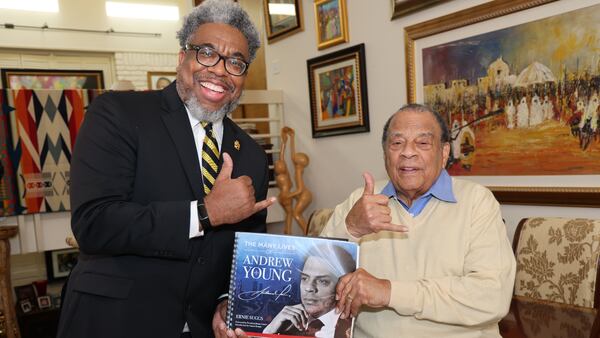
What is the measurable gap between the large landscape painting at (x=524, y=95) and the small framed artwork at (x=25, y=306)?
177 inches

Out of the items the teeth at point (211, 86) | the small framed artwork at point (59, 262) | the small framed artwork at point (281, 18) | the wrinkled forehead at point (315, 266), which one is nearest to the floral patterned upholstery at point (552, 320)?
the wrinkled forehead at point (315, 266)

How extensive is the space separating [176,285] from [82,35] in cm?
761

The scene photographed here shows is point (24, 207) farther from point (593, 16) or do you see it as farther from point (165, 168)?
point (593, 16)

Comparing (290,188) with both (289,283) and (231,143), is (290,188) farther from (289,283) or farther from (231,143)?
(289,283)

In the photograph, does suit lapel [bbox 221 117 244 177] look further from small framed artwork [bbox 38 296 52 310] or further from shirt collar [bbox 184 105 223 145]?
small framed artwork [bbox 38 296 52 310]

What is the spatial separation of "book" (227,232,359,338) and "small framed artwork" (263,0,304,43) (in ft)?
11.9

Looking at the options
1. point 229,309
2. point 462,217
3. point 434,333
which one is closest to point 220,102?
point 229,309

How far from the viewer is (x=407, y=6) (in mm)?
3527

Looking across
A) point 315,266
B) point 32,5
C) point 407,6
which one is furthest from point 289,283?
point 32,5

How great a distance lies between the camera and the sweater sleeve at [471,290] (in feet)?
4.81

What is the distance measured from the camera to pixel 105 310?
1.43 meters

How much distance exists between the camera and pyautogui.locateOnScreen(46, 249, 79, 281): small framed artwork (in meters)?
6.84

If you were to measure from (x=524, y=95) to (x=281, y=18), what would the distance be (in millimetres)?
2797

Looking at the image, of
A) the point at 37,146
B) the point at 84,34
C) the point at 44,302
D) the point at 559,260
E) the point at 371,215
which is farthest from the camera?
the point at 84,34
